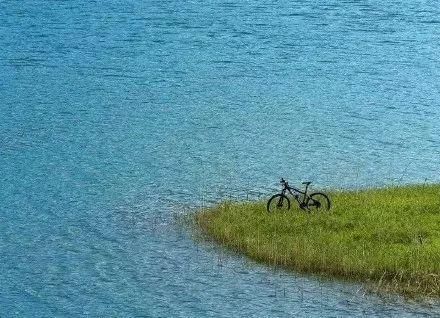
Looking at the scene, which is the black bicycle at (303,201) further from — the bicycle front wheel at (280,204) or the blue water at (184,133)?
the blue water at (184,133)

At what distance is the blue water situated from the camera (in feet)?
143

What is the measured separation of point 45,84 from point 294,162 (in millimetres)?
29176

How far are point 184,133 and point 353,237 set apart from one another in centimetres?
2817

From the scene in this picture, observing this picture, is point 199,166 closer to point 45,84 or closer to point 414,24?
point 45,84

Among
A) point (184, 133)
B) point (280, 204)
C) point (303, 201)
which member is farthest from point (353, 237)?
point (184, 133)

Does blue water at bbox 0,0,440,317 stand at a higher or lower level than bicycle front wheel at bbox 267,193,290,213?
lower

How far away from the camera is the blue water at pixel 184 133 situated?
43.7 meters

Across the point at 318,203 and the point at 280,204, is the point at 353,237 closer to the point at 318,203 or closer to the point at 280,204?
the point at 318,203

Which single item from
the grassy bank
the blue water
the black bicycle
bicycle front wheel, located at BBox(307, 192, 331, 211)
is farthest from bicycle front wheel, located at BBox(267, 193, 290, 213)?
the blue water

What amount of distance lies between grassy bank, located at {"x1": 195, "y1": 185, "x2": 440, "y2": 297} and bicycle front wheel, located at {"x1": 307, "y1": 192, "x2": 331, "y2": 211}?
0.41 meters

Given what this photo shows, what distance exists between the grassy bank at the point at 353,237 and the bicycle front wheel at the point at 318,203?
41 cm

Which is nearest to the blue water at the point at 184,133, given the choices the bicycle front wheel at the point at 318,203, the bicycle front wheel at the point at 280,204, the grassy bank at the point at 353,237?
the grassy bank at the point at 353,237

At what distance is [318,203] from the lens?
48.7m

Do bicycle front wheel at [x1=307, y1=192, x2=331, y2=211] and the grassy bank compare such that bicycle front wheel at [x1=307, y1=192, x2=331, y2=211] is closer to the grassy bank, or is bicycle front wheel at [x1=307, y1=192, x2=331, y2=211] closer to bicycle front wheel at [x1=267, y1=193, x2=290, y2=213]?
the grassy bank
